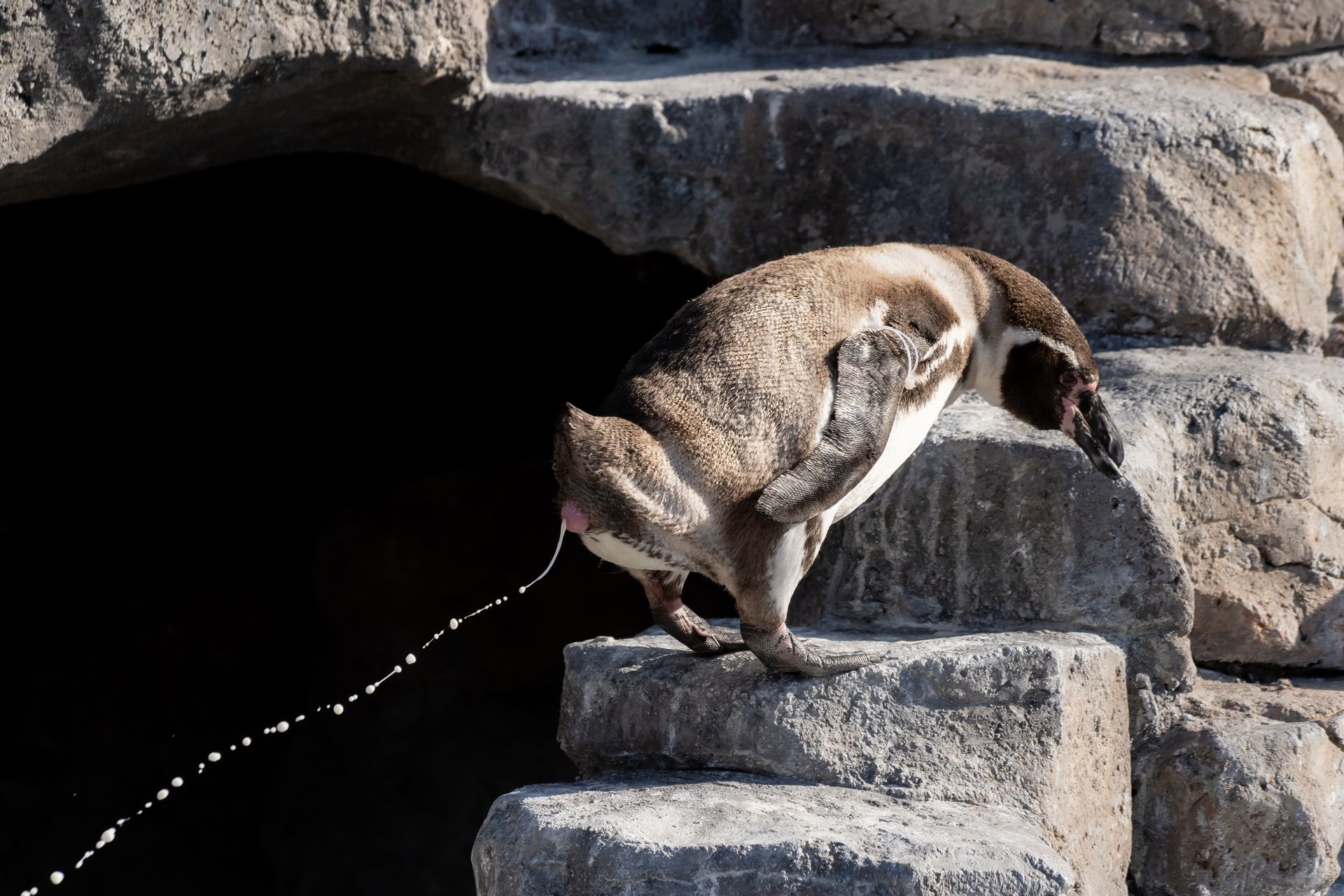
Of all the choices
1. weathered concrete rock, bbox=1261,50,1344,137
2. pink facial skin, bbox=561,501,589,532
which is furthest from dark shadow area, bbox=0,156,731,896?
pink facial skin, bbox=561,501,589,532

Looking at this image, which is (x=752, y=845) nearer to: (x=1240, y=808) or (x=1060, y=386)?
(x=1060, y=386)

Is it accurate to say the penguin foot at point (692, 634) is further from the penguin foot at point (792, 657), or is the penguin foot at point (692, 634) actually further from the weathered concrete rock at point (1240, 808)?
the weathered concrete rock at point (1240, 808)

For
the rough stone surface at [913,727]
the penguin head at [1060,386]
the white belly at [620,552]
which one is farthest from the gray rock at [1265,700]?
the white belly at [620,552]

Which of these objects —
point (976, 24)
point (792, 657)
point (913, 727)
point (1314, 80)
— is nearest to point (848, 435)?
point (792, 657)

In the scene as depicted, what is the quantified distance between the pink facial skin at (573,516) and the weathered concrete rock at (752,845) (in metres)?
0.39

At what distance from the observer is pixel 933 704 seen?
2154 mm

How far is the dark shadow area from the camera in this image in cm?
457

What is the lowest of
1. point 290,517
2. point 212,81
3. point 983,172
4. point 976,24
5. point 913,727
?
point 290,517

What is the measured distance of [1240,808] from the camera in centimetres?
244

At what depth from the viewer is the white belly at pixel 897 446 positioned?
2.16 meters

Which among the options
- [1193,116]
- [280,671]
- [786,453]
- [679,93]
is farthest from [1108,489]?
[280,671]

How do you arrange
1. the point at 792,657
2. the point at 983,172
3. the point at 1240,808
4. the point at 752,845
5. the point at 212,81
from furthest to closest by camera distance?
the point at 983,172 < the point at 212,81 < the point at 1240,808 < the point at 792,657 < the point at 752,845

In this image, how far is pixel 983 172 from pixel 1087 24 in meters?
0.61

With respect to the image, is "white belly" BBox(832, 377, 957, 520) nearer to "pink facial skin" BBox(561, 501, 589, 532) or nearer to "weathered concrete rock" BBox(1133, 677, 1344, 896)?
"pink facial skin" BBox(561, 501, 589, 532)
